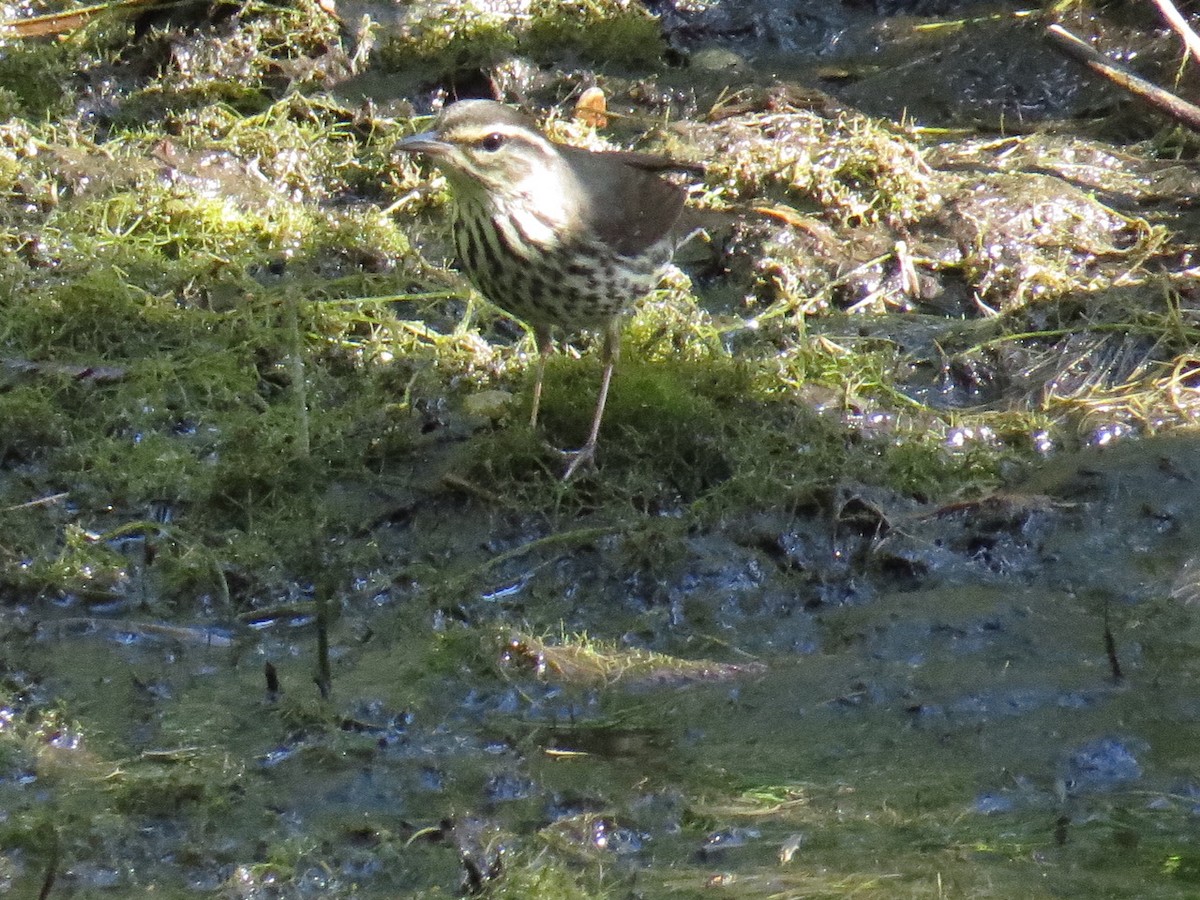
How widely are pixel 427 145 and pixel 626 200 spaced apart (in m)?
0.84

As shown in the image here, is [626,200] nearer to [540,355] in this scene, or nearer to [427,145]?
[540,355]

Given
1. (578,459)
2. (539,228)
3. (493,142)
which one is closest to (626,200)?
(539,228)

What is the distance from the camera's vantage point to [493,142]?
5.61 metres

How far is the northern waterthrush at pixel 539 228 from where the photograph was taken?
561 centimetres

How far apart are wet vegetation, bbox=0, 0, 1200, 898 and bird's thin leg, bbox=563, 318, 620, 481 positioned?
0.19 ft

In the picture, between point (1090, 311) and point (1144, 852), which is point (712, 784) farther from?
point (1090, 311)

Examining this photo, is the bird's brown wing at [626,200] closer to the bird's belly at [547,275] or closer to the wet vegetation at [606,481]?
the bird's belly at [547,275]

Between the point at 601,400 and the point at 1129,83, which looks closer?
the point at 601,400

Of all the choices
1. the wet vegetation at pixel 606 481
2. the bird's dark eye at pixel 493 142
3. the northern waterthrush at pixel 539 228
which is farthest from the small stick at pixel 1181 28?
the bird's dark eye at pixel 493 142

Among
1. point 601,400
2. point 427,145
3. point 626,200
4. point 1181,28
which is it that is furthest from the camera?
point 1181,28

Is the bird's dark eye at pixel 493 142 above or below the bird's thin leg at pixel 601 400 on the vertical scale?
above

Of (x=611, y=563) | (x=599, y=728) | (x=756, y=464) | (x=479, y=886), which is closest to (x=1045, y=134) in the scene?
(x=756, y=464)

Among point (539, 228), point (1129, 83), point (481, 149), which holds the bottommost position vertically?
point (1129, 83)

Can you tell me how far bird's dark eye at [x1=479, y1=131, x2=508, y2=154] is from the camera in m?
5.59
